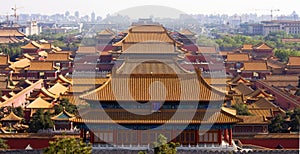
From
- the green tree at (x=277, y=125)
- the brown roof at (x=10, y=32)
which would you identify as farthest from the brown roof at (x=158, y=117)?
the brown roof at (x=10, y=32)

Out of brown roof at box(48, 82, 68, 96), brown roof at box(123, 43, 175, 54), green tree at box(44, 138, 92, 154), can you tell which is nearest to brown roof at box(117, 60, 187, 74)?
brown roof at box(123, 43, 175, 54)

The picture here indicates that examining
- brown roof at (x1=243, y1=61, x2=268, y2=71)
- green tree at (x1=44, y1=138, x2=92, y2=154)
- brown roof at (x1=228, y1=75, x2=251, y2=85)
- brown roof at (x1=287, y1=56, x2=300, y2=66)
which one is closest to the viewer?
green tree at (x1=44, y1=138, x2=92, y2=154)

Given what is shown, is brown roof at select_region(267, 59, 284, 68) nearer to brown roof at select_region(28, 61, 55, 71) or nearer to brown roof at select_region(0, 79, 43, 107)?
brown roof at select_region(28, 61, 55, 71)

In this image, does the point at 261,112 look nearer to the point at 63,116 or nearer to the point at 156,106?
the point at 63,116

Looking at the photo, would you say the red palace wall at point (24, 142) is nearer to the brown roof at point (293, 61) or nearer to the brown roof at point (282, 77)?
the brown roof at point (282, 77)

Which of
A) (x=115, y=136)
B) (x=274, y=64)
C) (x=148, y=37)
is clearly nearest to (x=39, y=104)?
(x=148, y=37)

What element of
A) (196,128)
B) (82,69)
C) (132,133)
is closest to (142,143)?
(132,133)
